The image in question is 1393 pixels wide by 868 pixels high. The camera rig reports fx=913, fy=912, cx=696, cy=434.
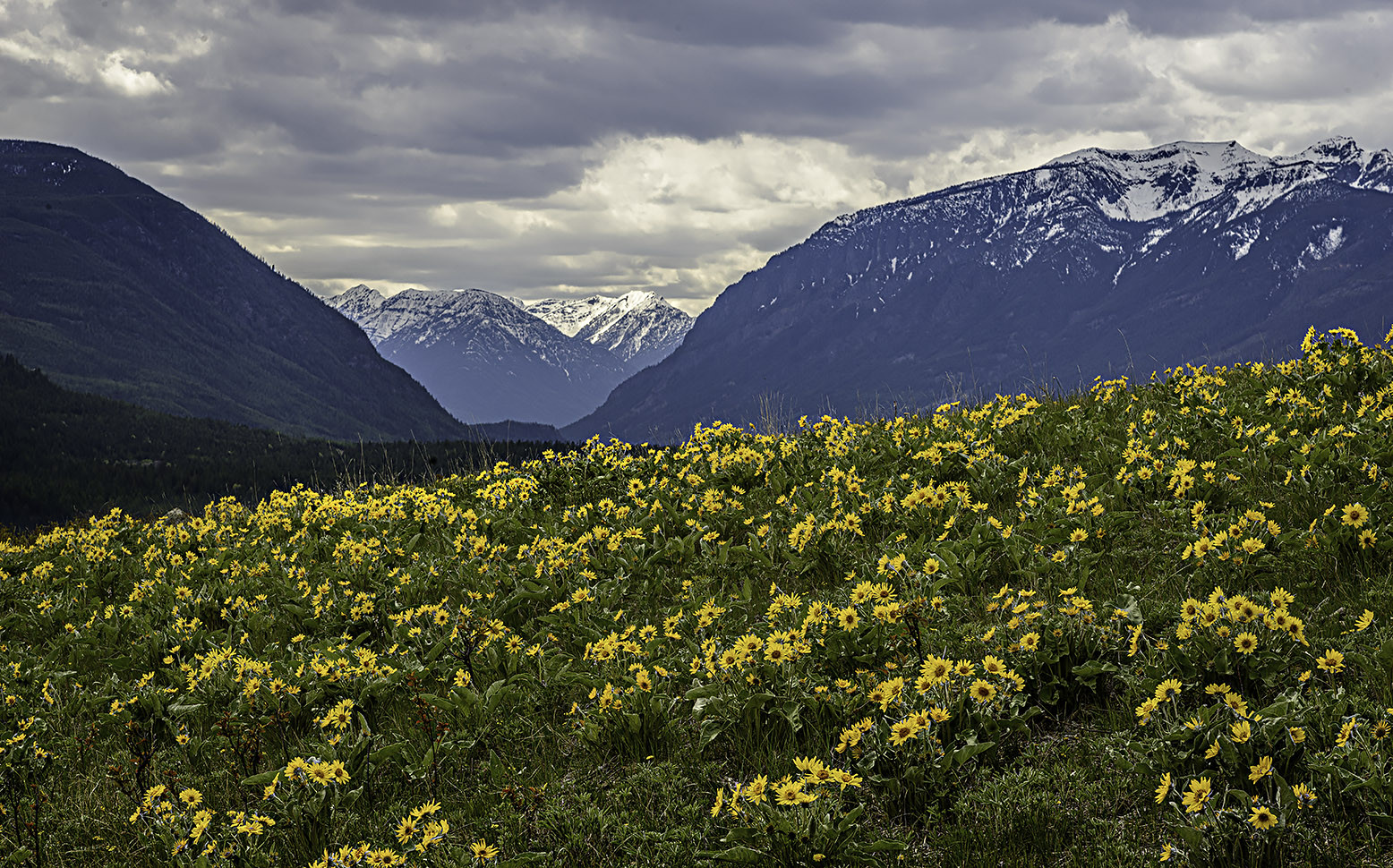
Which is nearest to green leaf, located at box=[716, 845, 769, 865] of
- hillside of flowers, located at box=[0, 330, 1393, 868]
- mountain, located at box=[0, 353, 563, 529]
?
hillside of flowers, located at box=[0, 330, 1393, 868]

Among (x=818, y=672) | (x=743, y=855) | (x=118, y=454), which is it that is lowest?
(x=118, y=454)

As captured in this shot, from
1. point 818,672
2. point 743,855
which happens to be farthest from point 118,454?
point 743,855

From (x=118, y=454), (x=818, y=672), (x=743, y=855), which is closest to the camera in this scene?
(x=743, y=855)

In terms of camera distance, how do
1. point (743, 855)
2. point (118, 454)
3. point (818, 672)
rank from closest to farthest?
point (743, 855)
point (818, 672)
point (118, 454)

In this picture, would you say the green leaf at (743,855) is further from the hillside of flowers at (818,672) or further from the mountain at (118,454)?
the mountain at (118,454)

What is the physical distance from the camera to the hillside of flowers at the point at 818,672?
12.6 feet

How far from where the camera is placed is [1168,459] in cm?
733

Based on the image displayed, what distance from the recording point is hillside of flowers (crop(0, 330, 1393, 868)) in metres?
3.83

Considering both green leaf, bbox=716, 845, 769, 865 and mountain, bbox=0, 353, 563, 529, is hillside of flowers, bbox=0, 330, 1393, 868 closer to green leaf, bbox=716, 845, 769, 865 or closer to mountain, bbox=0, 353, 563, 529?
green leaf, bbox=716, 845, 769, 865

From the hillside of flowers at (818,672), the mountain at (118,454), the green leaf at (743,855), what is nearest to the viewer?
the green leaf at (743,855)

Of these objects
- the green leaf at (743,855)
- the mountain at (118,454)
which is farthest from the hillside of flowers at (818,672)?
the mountain at (118,454)

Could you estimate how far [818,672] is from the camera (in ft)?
17.0

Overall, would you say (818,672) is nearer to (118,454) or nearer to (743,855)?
(743,855)

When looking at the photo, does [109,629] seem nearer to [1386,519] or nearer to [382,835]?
[382,835]
